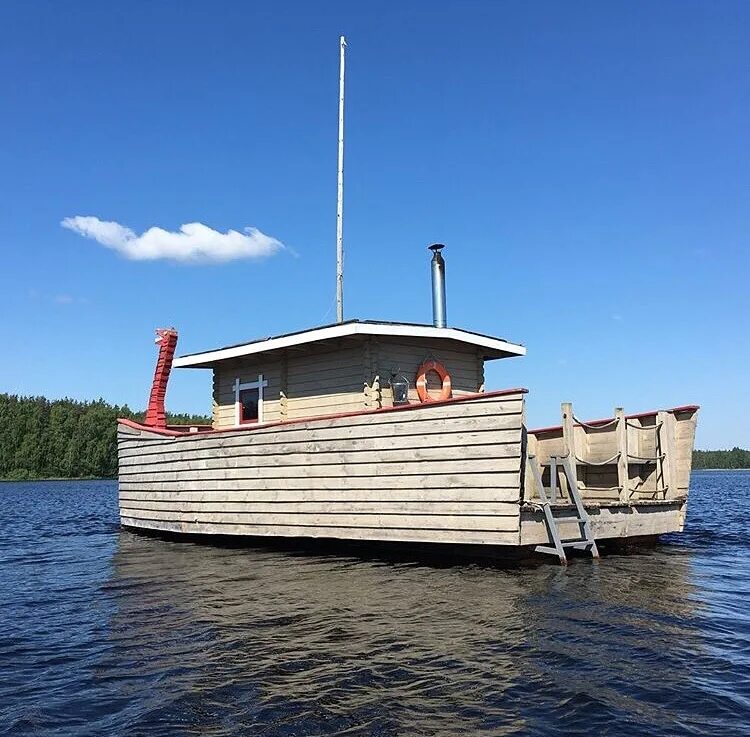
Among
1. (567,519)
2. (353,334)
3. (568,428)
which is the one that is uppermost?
(353,334)

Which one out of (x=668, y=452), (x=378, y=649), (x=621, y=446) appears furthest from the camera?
A: (x=668, y=452)

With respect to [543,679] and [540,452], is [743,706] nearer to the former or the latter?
[543,679]

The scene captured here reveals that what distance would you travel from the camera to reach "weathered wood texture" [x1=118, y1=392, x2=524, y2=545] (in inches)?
401

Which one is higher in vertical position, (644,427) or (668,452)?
(644,427)

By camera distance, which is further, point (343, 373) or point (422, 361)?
point (422, 361)

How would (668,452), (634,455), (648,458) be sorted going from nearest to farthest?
(668,452), (648,458), (634,455)

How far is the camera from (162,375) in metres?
17.5

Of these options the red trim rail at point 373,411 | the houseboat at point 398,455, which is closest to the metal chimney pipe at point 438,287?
the houseboat at point 398,455

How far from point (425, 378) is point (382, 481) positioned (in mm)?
3071

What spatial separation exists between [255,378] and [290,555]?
4.14 metres

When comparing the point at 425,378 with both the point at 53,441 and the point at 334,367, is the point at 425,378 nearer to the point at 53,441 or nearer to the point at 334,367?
the point at 334,367

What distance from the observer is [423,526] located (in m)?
10.8

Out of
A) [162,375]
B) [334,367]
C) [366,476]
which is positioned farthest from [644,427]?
[162,375]

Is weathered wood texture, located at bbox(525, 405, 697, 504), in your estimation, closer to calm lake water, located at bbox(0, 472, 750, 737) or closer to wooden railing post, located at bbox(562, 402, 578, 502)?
wooden railing post, located at bbox(562, 402, 578, 502)
